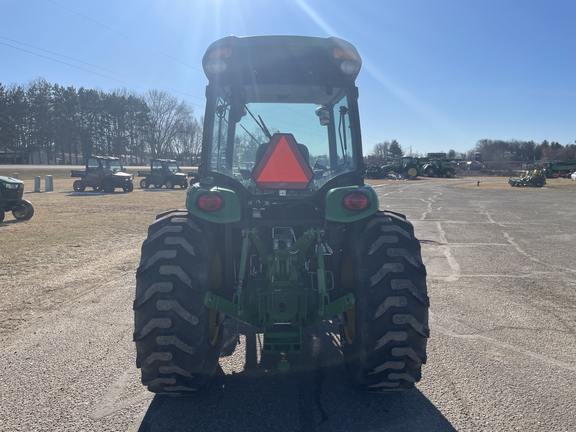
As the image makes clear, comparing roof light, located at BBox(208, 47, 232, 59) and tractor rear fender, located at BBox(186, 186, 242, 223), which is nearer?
tractor rear fender, located at BBox(186, 186, 242, 223)

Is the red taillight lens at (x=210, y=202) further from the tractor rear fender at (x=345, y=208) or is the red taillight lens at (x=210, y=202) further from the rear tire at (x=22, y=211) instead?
the rear tire at (x=22, y=211)

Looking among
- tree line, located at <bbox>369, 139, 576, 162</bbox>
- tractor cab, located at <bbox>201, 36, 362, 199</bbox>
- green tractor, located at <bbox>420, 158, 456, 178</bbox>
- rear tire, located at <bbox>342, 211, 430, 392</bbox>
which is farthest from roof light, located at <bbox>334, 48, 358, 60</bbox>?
tree line, located at <bbox>369, 139, 576, 162</bbox>

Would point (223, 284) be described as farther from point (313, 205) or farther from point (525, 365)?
point (525, 365)

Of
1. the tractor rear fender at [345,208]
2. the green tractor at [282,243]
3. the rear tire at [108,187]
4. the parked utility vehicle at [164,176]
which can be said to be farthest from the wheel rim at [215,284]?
the parked utility vehicle at [164,176]

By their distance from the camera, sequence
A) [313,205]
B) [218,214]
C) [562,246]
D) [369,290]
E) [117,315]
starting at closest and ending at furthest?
[369,290] → [218,214] → [313,205] → [117,315] → [562,246]

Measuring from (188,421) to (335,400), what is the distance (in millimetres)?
1096

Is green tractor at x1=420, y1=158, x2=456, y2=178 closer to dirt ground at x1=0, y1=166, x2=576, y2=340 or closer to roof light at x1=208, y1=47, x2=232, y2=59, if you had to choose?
dirt ground at x1=0, y1=166, x2=576, y2=340

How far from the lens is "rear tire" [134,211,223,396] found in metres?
2.79

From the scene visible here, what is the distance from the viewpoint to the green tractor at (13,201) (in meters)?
12.4

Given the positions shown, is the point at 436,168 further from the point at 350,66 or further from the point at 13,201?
the point at 350,66

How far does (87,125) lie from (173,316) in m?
77.3

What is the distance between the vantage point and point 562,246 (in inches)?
395

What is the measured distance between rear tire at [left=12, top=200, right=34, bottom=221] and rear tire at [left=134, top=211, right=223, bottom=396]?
12122 millimetres

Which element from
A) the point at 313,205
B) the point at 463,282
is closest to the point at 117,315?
the point at 313,205
